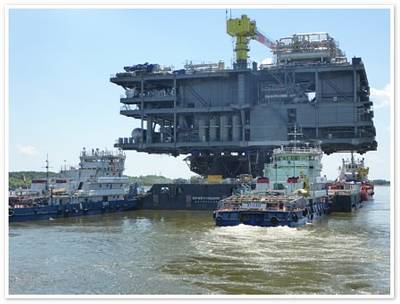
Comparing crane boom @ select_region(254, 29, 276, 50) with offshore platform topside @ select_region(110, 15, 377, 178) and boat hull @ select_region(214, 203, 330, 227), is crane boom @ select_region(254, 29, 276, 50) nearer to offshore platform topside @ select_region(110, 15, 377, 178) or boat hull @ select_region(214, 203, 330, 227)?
offshore platform topside @ select_region(110, 15, 377, 178)

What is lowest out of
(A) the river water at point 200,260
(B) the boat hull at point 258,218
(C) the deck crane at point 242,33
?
(A) the river water at point 200,260

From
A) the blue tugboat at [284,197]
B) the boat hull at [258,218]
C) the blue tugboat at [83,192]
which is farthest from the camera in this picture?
the blue tugboat at [83,192]

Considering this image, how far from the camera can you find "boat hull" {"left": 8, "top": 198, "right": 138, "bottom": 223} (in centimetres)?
5294

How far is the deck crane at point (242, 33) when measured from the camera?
77.8 meters

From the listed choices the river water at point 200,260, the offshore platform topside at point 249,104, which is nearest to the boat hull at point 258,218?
the river water at point 200,260

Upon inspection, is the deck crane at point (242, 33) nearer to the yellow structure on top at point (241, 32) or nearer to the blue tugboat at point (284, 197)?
the yellow structure on top at point (241, 32)

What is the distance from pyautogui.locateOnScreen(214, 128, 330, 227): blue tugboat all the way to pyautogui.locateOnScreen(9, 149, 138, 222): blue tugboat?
764 inches

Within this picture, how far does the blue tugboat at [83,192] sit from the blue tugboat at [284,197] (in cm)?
1939

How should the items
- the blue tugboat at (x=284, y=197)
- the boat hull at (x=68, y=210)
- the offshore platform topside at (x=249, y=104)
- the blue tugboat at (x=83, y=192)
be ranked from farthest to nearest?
1. the offshore platform topside at (x=249, y=104)
2. the blue tugboat at (x=83, y=192)
3. the boat hull at (x=68, y=210)
4. the blue tugboat at (x=284, y=197)

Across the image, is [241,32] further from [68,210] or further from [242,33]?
[68,210]

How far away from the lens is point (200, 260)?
29.0m

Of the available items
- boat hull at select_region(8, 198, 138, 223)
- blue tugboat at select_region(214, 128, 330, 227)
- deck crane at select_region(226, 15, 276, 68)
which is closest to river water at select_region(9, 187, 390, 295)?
blue tugboat at select_region(214, 128, 330, 227)
